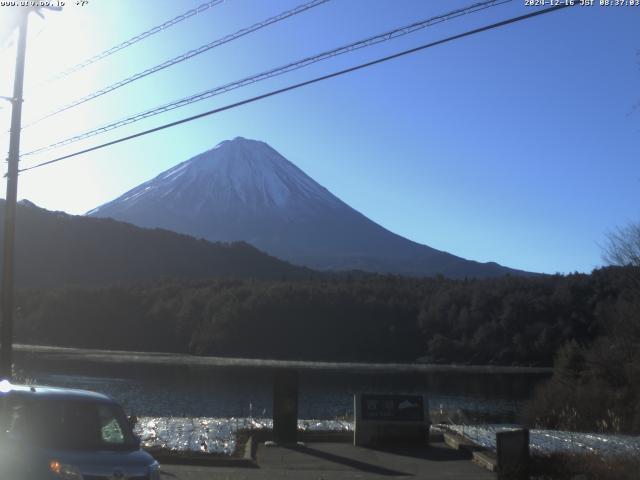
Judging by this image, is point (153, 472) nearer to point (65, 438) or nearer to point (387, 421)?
point (65, 438)

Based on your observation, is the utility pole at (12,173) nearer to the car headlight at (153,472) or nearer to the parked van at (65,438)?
the parked van at (65,438)

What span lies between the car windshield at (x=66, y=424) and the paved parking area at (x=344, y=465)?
2814 millimetres

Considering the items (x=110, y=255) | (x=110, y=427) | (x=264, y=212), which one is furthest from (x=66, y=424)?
(x=264, y=212)

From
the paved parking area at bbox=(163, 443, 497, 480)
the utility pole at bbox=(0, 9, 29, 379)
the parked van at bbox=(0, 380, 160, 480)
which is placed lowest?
the paved parking area at bbox=(163, 443, 497, 480)

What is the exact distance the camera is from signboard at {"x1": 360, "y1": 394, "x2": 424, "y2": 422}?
15.3 metres

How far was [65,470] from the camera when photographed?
25.2 feet

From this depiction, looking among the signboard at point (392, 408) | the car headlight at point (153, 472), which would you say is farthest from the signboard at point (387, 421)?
the car headlight at point (153, 472)

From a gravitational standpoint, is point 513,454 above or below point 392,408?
below

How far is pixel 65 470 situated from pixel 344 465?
6.31m

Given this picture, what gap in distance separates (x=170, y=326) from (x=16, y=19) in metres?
67.5

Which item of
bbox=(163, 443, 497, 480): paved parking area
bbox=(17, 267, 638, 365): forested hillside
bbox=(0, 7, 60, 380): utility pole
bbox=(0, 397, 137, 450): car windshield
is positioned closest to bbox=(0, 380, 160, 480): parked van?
bbox=(0, 397, 137, 450): car windshield

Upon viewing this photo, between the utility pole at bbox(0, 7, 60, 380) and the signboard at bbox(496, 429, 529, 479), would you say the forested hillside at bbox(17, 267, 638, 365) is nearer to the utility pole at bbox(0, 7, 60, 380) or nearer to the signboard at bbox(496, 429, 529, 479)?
the utility pole at bbox(0, 7, 60, 380)

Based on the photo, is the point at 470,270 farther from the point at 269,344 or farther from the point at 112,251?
the point at 269,344

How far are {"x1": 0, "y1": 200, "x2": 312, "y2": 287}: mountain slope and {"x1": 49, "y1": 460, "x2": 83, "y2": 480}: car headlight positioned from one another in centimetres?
9676
